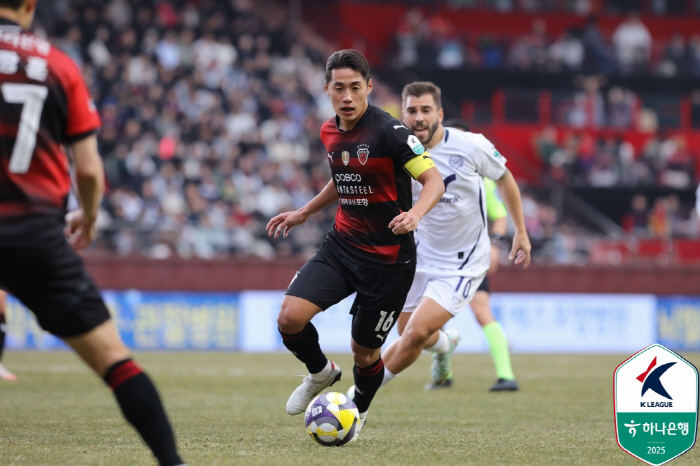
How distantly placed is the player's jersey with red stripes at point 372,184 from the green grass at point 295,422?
120 centimetres

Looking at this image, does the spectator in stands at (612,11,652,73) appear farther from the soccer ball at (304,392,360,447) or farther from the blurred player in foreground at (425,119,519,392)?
the soccer ball at (304,392,360,447)

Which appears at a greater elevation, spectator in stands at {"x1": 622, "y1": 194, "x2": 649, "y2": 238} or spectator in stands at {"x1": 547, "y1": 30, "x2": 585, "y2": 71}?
spectator in stands at {"x1": 547, "y1": 30, "x2": 585, "y2": 71}

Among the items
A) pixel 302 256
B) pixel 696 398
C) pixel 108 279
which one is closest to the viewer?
pixel 696 398

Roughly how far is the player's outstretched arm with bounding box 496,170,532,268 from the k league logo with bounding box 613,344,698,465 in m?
2.46

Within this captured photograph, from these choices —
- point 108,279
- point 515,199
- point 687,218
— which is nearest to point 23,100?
point 515,199

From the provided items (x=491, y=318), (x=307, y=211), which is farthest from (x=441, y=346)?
(x=307, y=211)

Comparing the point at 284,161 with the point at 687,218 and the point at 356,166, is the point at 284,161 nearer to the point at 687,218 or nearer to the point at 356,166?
the point at 687,218

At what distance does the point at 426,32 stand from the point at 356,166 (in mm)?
21037

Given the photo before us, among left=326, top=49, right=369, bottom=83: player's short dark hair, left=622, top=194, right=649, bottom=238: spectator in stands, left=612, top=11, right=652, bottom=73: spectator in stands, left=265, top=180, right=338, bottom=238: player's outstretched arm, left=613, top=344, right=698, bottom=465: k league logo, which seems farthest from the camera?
left=612, top=11, right=652, bottom=73: spectator in stands

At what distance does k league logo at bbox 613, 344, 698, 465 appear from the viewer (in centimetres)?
454

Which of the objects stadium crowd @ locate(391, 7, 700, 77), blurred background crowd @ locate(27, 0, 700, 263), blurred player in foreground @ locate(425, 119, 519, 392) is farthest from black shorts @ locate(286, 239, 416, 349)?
stadium crowd @ locate(391, 7, 700, 77)

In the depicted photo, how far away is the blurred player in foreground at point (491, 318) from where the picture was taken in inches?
374

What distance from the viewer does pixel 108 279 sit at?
1609cm

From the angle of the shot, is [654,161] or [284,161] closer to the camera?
[284,161]
